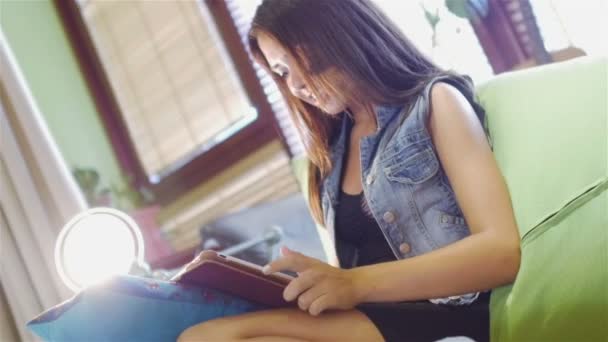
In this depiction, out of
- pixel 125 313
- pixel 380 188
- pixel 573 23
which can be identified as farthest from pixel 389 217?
pixel 573 23

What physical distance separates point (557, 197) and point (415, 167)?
0.73ft

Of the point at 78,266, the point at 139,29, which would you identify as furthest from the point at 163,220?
the point at 78,266

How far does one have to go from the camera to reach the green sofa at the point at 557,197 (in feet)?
2.40

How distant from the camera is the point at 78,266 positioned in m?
1.40

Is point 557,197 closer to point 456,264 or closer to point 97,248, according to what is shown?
point 456,264

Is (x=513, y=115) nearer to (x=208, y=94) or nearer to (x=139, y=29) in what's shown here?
(x=208, y=94)

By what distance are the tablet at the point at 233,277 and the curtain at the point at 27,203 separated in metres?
0.87

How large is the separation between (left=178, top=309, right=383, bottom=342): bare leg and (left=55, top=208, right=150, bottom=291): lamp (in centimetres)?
56

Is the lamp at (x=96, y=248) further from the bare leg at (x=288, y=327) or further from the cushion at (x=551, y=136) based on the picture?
the cushion at (x=551, y=136)

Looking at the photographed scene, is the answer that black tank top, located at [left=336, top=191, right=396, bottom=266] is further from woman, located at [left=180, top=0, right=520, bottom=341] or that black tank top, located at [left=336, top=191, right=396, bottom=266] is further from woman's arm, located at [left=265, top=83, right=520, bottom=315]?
woman's arm, located at [left=265, top=83, right=520, bottom=315]

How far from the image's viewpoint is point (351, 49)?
107 centimetres

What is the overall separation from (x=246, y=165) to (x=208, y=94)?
324 mm

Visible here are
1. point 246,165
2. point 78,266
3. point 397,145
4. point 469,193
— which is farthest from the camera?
point 246,165

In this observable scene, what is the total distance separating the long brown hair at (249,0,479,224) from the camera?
1072 mm
